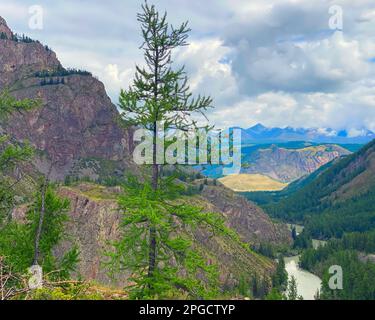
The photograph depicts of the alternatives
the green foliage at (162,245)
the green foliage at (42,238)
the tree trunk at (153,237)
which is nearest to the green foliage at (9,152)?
the green foliage at (42,238)

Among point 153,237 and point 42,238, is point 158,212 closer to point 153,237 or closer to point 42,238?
point 153,237

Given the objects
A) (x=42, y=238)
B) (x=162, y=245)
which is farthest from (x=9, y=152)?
(x=162, y=245)

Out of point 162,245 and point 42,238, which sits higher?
point 162,245

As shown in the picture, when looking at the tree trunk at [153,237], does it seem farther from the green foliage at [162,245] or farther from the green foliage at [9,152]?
the green foliage at [9,152]

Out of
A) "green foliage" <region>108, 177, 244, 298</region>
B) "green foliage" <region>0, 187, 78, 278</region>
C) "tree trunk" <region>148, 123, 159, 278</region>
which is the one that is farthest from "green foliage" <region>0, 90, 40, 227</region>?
"tree trunk" <region>148, 123, 159, 278</region>

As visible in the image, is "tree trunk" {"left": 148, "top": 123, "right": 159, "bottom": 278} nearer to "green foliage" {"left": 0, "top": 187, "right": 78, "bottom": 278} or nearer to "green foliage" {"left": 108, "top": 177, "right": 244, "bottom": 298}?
"green foliage" {"left": 108, "top": 177, "right": 244, "bottom": 298}

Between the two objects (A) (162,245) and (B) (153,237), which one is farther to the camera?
(A) (162,245)

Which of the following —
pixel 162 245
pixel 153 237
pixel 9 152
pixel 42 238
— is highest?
pixel 9 152

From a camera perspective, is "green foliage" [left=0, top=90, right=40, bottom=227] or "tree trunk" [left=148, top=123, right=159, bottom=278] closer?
"tree trunk" [left=148, top=123, right=159, bottom=278]

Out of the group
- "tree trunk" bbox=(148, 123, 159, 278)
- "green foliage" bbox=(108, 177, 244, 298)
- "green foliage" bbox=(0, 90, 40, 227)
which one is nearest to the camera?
"green foliage" bbox=(108, 177, 244, 298)

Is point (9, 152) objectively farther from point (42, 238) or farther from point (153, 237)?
point (153, 237)

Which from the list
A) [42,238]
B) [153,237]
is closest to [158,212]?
[153,237]

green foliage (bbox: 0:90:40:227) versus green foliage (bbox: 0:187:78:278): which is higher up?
green foliage (bbox: 0:90:40:227)
